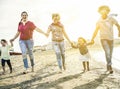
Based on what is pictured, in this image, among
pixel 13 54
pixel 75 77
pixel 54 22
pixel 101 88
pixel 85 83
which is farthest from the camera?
pixel 13 54

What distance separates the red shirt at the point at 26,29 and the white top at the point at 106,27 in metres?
2.73

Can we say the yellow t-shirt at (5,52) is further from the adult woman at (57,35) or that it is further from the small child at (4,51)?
the adult woman at (57,35)

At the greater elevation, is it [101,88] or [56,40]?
[56,40]

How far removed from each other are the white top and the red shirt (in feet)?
8.96

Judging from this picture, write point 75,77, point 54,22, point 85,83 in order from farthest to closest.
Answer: point 54,22
point 75,77
point 85,83

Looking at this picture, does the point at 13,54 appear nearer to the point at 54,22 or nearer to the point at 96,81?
the point at 54,22

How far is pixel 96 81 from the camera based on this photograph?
1068cm

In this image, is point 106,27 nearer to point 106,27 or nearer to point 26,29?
point 106,27

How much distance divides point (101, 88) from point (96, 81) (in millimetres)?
1197

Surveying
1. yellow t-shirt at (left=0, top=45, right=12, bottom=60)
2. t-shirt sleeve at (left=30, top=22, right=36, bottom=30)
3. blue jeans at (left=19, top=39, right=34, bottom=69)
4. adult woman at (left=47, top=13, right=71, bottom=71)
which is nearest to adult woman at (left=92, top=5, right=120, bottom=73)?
adult woman at (left=47, top=13, right=71, bottom=71)

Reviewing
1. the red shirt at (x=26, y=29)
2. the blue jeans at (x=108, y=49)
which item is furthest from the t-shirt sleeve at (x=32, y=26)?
the blue jeans at (x=108, y=49)

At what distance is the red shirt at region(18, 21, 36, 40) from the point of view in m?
13.2

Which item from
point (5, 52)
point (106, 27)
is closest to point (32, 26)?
point (106, 27)

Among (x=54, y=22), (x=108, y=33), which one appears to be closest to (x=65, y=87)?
(x=108, y=33)
